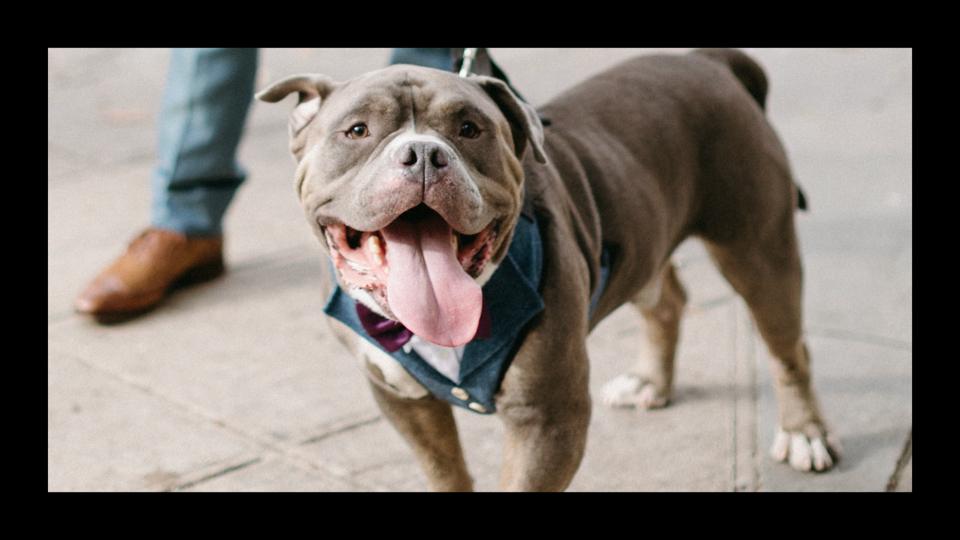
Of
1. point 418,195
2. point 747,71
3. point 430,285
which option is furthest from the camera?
point 747,71

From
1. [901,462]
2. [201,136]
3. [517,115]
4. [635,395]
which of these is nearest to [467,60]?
[517,115]

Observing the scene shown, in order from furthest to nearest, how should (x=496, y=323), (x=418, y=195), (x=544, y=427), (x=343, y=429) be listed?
1. (x=343, y=429)
2. (x=544, y=427)
3. (x=496, y=323)
4. (x=418, y=195)

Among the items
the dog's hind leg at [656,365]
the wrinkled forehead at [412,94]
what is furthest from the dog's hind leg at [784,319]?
the wrinkled forehead at [412,94]

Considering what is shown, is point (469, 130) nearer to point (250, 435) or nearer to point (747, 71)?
point (747, 71)

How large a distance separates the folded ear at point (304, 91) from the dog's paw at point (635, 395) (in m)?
1.96

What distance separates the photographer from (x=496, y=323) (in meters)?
2.98

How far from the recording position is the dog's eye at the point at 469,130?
2.82 metres

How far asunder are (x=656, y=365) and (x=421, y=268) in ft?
6.24

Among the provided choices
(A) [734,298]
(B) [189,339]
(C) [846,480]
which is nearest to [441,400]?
(C) [846,480]

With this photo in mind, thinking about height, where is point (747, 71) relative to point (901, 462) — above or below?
above

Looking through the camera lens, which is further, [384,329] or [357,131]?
[384,329]

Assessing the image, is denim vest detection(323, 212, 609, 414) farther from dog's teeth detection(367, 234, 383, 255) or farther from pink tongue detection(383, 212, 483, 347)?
dog's teeth detection(367, 234, 383, 255)

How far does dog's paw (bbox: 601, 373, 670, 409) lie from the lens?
4484 mm
